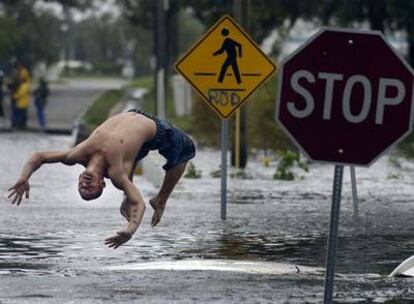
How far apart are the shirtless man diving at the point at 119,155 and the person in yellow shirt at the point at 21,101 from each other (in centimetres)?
3068

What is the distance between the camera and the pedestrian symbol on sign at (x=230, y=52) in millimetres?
18047

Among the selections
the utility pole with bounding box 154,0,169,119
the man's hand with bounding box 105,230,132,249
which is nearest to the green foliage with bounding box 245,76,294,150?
the utility pole with bounding box 154,0,169,119

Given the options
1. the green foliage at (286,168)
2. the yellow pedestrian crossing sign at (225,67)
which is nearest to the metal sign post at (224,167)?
the yellow pedestrian crossing sign at (225,67)

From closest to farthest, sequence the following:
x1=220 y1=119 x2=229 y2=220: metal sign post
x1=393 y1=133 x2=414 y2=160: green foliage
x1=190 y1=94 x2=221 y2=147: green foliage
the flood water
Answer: the flood water → x1=220 y1=119 x2=229 y2=220: metal sign post → x1=393 y1=133 x2=414 y2=160: green foliage → x1=190 y1=94 x2=221 y2=147: green foliage

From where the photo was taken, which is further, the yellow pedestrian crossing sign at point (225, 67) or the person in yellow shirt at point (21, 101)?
the person in yellow shirt at point (21, 101)

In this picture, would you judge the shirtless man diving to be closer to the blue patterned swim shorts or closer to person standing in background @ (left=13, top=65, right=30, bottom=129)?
the blue patterned swim shorts

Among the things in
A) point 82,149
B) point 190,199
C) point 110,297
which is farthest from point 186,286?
Answer: point 190,199

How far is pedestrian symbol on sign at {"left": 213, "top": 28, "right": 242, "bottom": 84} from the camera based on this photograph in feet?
59.2

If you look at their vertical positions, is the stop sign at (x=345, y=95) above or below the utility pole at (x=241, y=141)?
above

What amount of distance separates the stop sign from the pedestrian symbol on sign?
340 inches

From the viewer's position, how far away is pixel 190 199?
21.8 meters

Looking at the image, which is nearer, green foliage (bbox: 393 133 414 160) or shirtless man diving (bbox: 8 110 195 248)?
shirtless man diving (bbox: 8 110 195 248)

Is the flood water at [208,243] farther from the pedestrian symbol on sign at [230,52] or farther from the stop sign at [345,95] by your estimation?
the stop sign at [345,95]

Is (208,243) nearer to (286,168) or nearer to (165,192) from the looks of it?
(165,192)
